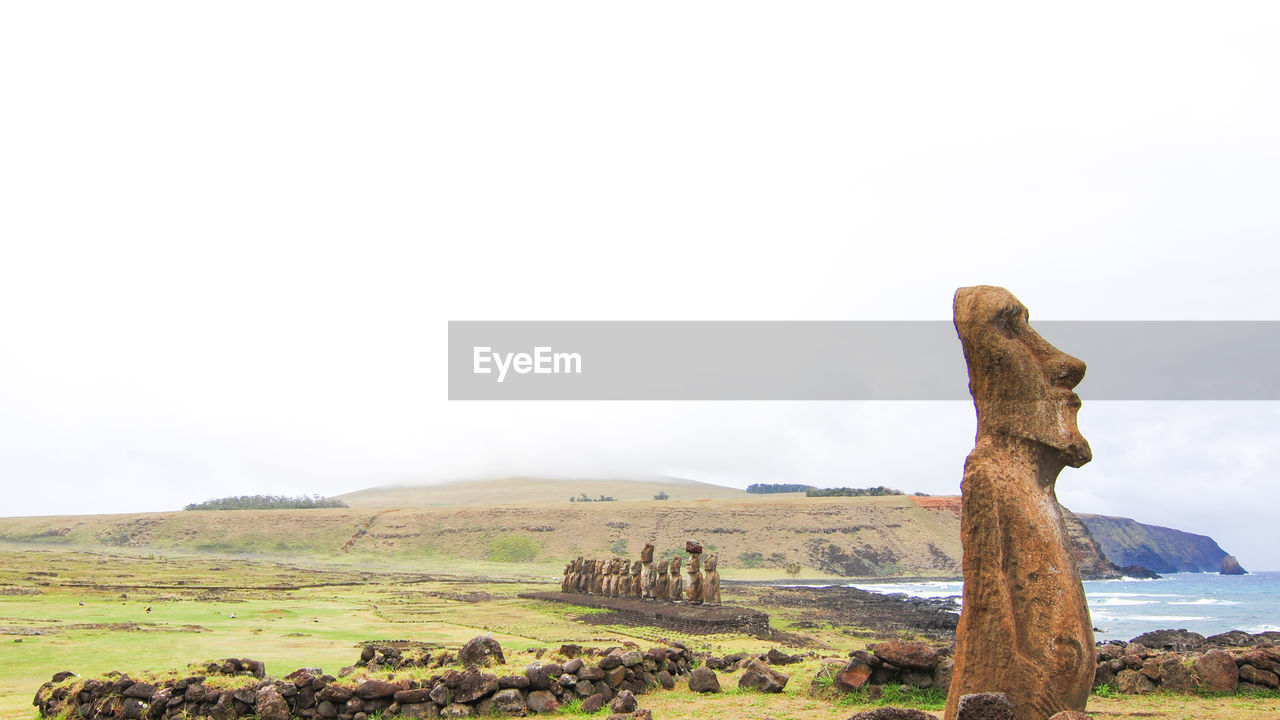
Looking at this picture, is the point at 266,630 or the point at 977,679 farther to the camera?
the point at 266,630

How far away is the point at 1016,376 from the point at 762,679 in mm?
6400

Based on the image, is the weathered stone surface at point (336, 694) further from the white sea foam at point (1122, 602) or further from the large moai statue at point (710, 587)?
the white sea foam at point (1122, 602)

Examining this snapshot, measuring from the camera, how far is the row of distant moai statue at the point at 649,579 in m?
33.4

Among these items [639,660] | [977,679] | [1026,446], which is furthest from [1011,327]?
[639,660]

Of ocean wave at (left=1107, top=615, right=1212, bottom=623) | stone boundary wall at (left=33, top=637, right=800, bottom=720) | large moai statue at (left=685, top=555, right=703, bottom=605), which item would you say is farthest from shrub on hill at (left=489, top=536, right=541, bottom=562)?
stone boundary wall at (left=33, top=637, right=800, bottom=720)

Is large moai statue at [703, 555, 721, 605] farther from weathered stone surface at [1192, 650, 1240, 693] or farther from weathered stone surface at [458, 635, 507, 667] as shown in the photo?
weathered stone surface at [1192, 650, 1240, 693]

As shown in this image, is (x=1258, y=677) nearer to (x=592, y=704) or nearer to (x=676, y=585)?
(x=592, y=704)

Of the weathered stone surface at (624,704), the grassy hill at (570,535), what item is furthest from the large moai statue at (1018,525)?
the grassy hill at (570,535)

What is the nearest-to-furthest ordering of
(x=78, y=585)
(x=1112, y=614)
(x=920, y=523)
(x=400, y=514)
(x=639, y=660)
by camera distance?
(x=639, y=660) → (x=78, y=585) → (x=1112, y=614) → (x=920, y=523) → (x=400, y=514)

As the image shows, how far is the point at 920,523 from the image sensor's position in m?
102

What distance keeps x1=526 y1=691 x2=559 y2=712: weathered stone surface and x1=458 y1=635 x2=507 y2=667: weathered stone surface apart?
2.09m

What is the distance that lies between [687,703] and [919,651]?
3284mm

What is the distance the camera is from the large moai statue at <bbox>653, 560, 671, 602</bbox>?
34.7 m

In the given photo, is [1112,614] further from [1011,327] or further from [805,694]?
[1011,327]
